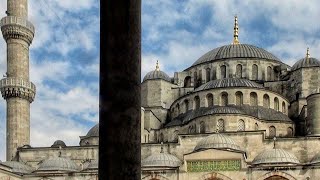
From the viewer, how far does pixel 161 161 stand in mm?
26625

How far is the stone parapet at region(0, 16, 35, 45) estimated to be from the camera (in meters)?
29.3

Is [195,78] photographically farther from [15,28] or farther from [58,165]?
[58,165]

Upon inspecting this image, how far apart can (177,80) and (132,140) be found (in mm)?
32523

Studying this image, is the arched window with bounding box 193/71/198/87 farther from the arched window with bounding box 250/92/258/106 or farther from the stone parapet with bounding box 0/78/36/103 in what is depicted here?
the stone parapet with bounding box 0/78/36/103

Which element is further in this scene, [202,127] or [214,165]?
[202,127]

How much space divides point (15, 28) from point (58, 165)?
627 cm

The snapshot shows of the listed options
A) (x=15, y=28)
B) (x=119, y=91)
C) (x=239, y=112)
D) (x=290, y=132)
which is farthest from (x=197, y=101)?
(x=119, y=91)

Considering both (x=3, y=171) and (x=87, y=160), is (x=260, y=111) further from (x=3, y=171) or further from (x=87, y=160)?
(x=3, y=171)

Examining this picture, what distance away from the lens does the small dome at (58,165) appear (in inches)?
1080

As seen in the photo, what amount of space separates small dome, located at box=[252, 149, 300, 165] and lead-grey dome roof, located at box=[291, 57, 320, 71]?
804 centimetres

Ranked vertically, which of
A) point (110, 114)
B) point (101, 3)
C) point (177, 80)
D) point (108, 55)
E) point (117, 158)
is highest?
point (177, 80)

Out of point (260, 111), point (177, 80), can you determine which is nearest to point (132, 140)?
point (260, 111)

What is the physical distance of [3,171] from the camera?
2639 centimetres

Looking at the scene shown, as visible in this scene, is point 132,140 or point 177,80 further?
point 177,80
